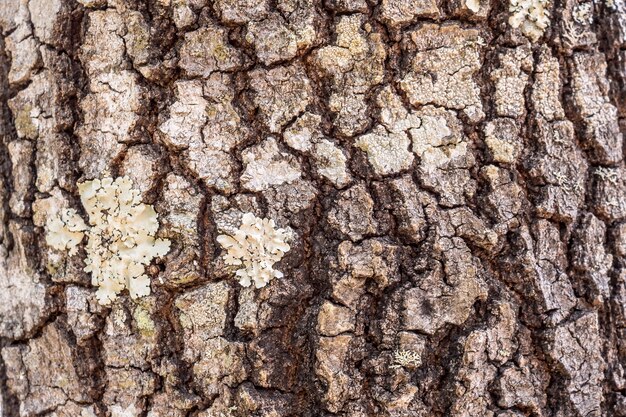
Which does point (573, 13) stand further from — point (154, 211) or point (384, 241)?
point (154, 211)

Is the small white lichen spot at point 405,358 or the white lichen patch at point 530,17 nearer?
the small white lichen spot at point 405,358

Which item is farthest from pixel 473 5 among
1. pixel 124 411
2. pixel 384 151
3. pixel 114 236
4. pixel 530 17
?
pixel 124 411

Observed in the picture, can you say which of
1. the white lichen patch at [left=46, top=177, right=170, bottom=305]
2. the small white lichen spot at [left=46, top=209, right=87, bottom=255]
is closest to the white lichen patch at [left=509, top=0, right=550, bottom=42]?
the white lichen patch at [left=46, top=177, right=170, bottom=305]

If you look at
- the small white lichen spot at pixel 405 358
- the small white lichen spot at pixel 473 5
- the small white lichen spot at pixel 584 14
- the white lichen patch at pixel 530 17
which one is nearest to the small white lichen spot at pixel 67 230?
the small white lichen spot at pixel 405 358

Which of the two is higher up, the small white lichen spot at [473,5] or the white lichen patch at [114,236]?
the small white lichen spot at [473,5]

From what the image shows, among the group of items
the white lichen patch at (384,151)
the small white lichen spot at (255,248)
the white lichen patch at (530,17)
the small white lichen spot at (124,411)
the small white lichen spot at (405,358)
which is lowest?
the small white lichen spot at (124,411)

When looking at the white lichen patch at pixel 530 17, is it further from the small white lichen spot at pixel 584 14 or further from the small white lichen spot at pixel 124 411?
the small white lichen spot at pixel 124 411
